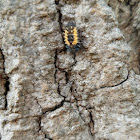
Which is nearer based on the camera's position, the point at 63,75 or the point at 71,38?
the point at 71,38

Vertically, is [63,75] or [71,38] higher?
[71,38]

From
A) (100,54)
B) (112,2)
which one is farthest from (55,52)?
(112,2)

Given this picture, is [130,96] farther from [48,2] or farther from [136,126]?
[48,2]

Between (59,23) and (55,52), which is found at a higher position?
(59,23)
